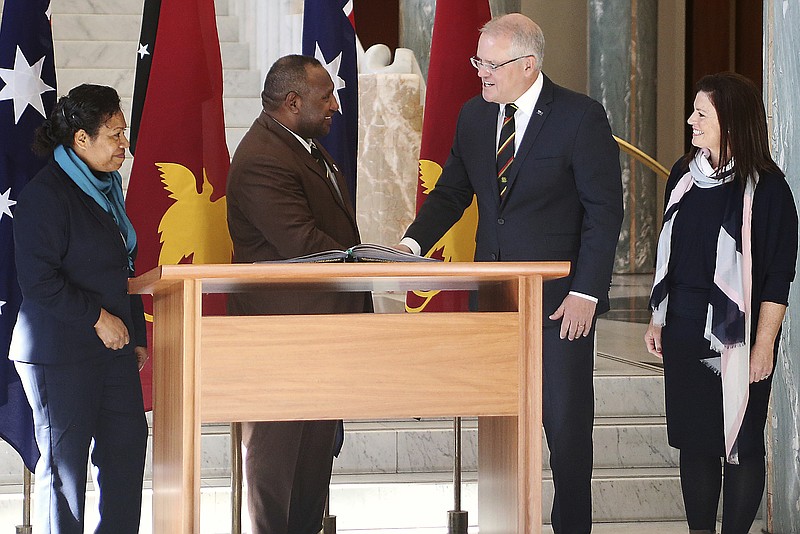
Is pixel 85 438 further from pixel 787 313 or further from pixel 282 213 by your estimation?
pixel 787 313

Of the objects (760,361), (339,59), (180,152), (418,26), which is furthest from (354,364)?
(418,26)

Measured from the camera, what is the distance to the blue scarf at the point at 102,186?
114 inches

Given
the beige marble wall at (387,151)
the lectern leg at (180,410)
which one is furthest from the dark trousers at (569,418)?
the beige marble wall at (387,151)

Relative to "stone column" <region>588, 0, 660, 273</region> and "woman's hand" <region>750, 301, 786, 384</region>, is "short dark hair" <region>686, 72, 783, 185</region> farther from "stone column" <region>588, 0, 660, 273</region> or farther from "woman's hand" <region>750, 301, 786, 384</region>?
"stone column" <region>588, 0, 660, 273</region>

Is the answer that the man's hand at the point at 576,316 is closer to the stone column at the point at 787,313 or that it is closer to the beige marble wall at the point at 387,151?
the stone column at the point at 787,313

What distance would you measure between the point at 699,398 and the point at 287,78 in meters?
1.58

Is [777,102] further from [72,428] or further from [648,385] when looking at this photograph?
[72,428]

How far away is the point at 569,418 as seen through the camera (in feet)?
9.96

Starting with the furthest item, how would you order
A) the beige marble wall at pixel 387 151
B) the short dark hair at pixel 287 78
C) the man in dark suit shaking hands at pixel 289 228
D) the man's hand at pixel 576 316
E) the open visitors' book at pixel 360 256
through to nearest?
the beige marble wall at pixel 387 151
the short dark hair at pixel 287 78
the man in dark suit shaking hands at pixel 289 228
the man's hand at pixel 576 316
the open visitors' book at pixel 360 256

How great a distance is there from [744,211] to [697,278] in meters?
0.24

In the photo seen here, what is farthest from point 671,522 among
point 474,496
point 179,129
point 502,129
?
point 179,129

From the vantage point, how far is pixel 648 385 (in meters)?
4.77

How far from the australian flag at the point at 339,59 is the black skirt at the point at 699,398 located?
1.34 metres

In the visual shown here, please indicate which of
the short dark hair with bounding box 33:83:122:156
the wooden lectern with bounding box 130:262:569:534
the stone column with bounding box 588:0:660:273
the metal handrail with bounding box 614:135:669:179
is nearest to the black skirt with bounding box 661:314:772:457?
the wooden lectern with bounding box 130:262:569:534
